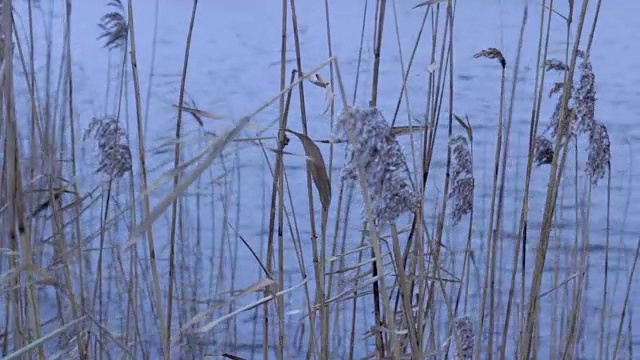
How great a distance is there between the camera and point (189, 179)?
529mm

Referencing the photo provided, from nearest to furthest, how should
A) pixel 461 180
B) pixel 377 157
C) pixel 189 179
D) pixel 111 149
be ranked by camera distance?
1. pixel 189 179
2. pixel 377 157
3. pixel 111 149
4. pixel 461 180

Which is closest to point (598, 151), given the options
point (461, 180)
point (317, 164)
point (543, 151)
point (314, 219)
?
point (543, 151)

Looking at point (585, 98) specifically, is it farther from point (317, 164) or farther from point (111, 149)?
point (111, 149)

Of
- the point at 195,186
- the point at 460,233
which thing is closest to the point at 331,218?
the point at 460,233

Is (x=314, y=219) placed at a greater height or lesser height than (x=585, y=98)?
lesser

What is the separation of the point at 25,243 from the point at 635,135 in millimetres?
3663

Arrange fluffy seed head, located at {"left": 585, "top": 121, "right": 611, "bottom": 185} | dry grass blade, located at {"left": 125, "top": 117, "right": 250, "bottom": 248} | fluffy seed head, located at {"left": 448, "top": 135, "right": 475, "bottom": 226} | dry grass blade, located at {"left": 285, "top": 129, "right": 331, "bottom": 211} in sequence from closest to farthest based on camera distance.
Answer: dry grass blade, located at {"left": 125, "top": 117, "right": 250, "bottom": 248}
dry grass blade, located at {"left": 285, "top": 129, "right": 331, "bottom": 211}
fluffy seed head, located at {"left": 448, "top": 135, "right": 475, "bottom": 226}
fluffy seed head, located at {"left": 585, "top": 121, "right": 611, "bottom": 185}

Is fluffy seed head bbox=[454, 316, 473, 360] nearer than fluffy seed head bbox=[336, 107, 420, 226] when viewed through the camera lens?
No

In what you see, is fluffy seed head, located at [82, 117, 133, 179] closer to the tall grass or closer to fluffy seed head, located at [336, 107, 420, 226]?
the tall grass

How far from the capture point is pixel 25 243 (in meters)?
0.90

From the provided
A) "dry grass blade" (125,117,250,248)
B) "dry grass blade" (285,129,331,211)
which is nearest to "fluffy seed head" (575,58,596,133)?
"dry grass blade" (285,129,331,211)

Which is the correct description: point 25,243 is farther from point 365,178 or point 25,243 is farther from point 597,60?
point 597,60

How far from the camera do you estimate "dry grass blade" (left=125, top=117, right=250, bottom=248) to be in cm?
53

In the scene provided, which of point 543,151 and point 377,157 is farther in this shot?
point 543,151
